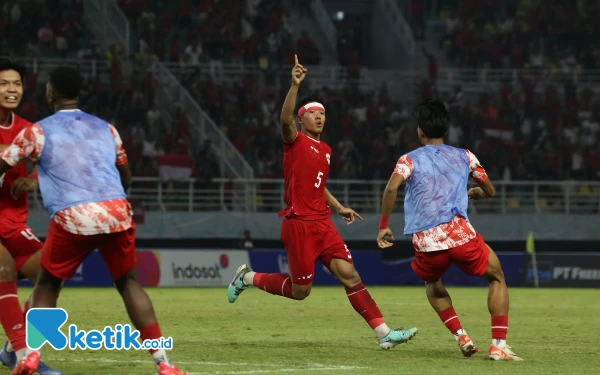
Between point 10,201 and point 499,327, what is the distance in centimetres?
440

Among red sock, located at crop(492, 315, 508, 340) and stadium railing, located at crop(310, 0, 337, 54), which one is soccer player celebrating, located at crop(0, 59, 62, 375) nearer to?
red sock, located at crop(492, 315, 508, 340)

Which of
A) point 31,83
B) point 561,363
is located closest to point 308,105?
point 561,363

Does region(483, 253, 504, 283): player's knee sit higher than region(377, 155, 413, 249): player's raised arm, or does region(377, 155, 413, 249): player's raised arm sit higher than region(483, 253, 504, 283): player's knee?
region(377, 155, 413, 249): player's raised arm

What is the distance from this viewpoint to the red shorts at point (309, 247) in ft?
37.5

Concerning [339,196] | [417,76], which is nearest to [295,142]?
[339,196]

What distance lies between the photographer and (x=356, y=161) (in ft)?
103

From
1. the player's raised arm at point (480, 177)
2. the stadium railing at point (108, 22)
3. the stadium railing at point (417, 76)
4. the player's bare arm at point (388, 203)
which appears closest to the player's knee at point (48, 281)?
the player's bare arm at point (388, 203)

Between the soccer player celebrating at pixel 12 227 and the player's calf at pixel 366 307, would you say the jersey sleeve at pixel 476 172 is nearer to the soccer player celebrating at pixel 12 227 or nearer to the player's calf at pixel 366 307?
the player's calf at pixel 366 307

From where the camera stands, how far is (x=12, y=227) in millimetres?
8836

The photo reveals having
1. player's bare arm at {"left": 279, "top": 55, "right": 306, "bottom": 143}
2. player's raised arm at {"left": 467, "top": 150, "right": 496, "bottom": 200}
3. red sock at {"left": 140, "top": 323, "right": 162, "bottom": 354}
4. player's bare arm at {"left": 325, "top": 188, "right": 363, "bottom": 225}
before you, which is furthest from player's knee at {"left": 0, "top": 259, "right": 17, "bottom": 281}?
player's raised arm at {"left": 467, "top": 150, "right": 496, "bottom": 200}

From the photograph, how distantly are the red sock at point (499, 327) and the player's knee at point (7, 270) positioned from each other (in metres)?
4.22

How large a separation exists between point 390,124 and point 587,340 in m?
21.2

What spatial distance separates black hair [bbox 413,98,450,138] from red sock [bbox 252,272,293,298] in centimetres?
227

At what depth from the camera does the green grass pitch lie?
9258 mm
